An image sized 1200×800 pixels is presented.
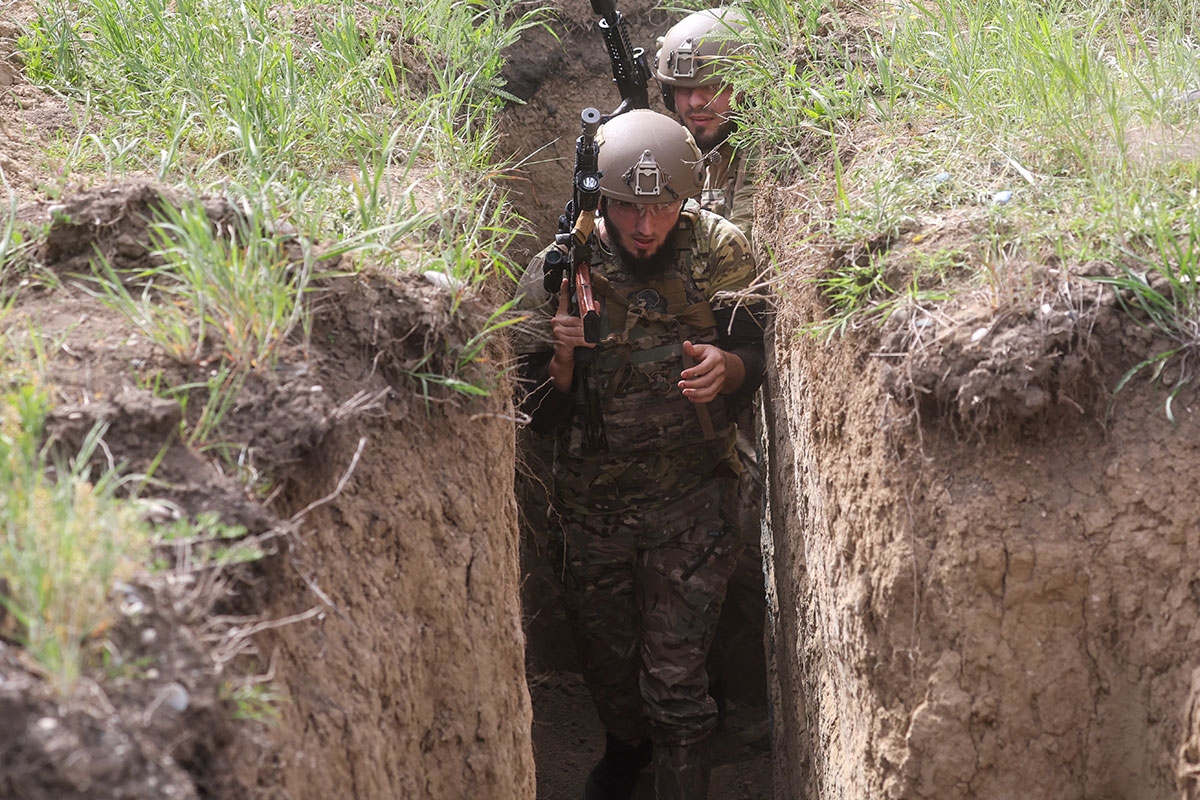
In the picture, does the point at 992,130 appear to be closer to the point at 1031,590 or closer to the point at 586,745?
the point at 1031,590

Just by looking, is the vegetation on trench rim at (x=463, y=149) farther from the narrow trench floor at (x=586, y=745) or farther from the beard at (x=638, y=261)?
the narrow trench floor at (x=586, y=745)

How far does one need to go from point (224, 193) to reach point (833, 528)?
78.8 inches

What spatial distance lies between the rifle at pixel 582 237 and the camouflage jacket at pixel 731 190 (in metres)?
0.82

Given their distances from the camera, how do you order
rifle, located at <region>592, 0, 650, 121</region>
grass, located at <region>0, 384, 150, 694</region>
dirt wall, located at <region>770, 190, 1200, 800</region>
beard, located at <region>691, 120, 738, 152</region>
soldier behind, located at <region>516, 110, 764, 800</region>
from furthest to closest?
rifle, located at <region>592, 0, 650, 121</region>
beard, located at <region>691, 120, 738, 152</region>
soldier behind, located at <region>516, 110, 764, 800</region>
dirt wall, located at <region>770, 190, 1200, 800</region>
grass, located at <region>0, 384, 150, 694</region>

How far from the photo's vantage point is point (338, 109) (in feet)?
13.4

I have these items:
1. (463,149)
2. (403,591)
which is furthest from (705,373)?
(403,591)

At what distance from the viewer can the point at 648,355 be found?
4.36 meters

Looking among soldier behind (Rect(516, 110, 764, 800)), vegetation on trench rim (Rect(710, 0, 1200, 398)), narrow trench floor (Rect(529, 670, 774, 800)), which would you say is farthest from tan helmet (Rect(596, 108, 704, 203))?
narrow trench floor (Rect(529, 670, 774, 800))

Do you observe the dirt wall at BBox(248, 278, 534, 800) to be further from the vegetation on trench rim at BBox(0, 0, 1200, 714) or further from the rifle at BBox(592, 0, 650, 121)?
the rifle at BBox(592, 0, 650, 121)

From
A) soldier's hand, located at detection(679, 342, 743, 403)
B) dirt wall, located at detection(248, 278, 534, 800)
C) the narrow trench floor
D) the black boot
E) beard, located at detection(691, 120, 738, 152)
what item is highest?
beard, located at detection(691, 120, 738, 152)

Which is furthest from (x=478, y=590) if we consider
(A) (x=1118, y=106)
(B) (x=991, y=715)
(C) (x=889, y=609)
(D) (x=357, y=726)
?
(A) (x=1118, y=106)

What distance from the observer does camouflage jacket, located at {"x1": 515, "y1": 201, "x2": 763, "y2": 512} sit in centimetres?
434

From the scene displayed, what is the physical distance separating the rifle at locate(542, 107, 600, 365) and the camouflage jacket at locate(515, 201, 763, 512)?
6.6 inches

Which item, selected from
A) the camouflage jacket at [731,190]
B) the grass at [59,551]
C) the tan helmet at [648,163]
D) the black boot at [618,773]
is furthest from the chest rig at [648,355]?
the grass at [59,551]
